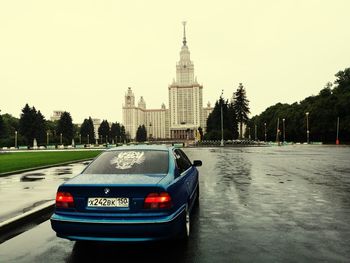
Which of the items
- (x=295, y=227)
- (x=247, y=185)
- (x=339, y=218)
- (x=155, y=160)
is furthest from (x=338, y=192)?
(x=155, y=160)

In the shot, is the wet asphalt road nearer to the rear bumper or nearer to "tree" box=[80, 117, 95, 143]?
the rear bumper

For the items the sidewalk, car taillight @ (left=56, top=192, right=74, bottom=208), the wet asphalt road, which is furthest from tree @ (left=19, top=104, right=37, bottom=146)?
car taillight @ (left=56, top=192, right=74, bottom=208)

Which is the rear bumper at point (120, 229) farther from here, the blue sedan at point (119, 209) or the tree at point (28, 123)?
the tree at point (28, 123)

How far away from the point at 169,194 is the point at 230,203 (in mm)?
4480

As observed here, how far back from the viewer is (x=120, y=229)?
479cm

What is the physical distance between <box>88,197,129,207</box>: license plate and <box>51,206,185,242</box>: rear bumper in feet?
0.65

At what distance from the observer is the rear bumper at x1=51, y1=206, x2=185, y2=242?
4789 mm

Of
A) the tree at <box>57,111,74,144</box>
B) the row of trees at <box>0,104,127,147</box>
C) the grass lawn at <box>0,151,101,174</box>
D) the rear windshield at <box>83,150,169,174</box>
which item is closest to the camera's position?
the rear windshield at <box>83,150,169,174</box>

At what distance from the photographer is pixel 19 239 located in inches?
245

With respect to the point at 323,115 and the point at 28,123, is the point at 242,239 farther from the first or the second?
the point at 28,123

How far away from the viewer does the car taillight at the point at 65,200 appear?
5078 millimetres

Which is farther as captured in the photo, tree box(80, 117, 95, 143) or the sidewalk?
tree box(80, 117, 95, 143)

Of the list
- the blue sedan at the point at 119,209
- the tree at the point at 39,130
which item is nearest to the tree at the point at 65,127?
the tree at the point at 39,130

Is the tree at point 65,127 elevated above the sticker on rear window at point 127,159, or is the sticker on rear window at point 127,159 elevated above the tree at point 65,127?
the tree at point 65,127
